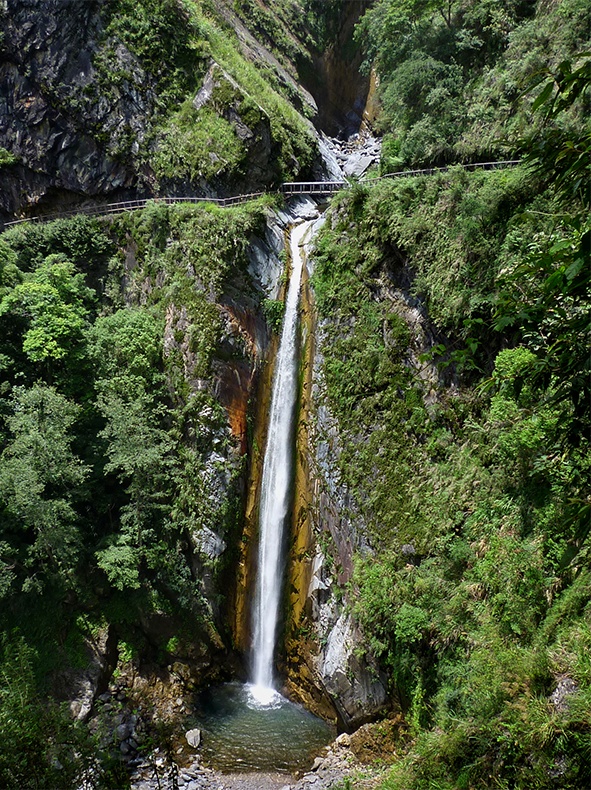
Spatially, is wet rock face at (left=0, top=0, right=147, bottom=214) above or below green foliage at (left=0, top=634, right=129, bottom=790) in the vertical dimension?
above

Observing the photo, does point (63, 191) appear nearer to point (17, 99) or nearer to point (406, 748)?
point (17, 99)

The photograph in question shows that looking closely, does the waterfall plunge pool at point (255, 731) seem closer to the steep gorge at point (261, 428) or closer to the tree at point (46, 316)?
the steep gorge at point (261, 428)

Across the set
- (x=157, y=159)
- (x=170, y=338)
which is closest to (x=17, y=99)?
(x=157, y=159)

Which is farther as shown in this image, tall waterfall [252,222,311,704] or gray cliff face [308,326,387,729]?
tall waterfall [252,222,311,704]

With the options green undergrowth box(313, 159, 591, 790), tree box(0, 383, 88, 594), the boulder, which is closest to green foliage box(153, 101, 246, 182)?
green undergrowth box(313, 159, 591, 790)

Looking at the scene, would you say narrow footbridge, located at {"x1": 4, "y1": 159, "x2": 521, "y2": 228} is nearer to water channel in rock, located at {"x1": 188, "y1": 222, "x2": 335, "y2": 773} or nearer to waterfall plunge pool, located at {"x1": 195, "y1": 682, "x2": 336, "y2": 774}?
water channel in rock, located at {"x1": 188, "y1": 222, "x2": 335, "y2": 773}

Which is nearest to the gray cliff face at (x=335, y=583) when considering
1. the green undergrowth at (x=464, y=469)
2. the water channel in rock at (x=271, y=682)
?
the green undergrowth at (x=464, y=469)

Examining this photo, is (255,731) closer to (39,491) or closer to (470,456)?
(39,491)
